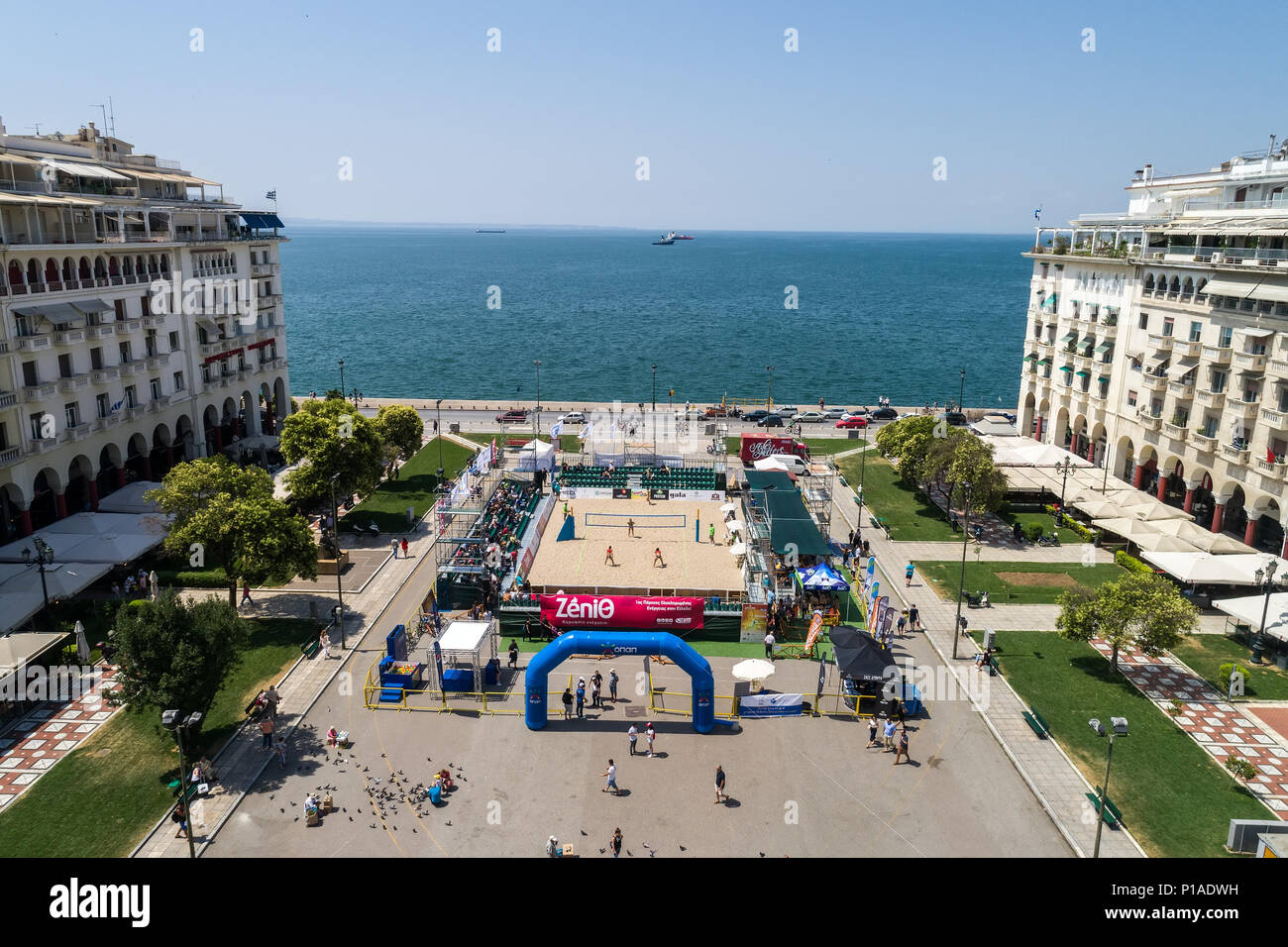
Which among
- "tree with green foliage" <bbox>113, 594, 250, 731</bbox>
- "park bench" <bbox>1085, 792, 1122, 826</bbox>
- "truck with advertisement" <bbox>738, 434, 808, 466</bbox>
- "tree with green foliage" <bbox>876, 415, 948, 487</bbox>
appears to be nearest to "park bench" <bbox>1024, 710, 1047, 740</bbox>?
"park bench" <bbox>1085, 792, 1122, 826</bbox>

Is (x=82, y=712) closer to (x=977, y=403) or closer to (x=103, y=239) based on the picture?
(x=103, y=239)

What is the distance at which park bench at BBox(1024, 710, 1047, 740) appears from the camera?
30.8 m

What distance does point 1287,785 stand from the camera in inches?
1097

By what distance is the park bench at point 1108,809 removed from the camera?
85.1 ft

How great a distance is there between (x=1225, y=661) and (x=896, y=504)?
22.9 metres

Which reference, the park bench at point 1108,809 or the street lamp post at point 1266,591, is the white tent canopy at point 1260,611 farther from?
the park bench at point 1108,809

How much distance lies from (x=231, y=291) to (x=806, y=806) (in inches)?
2255

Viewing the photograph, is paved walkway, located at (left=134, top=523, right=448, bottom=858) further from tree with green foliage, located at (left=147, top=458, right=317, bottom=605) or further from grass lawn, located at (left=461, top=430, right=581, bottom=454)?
grass lawn, located at (left=461, top=430, right=581, bottom=454)

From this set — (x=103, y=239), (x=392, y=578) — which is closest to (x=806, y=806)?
(x=392, y=578)

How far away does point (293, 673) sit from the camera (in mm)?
34844

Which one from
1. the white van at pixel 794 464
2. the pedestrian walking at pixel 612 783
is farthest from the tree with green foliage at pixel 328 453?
the pedestrian walking at pixel 612 783

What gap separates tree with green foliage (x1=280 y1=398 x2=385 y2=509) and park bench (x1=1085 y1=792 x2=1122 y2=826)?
3835 cm

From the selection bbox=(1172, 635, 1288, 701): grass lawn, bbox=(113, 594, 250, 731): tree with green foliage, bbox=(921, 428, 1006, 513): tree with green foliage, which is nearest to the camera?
bbox=(113, 594, 250, 731): tree with green foliage

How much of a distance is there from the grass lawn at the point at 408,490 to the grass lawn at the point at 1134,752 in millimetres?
34632
